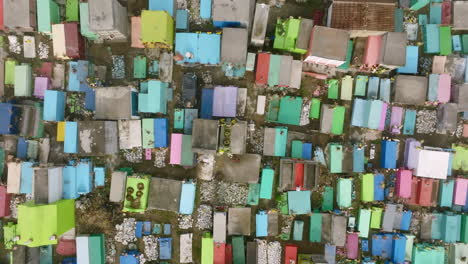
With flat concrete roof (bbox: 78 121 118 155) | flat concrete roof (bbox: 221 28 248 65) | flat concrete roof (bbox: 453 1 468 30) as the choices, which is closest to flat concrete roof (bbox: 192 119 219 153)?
flat concrete roof (bbox: 221 28 248 65)

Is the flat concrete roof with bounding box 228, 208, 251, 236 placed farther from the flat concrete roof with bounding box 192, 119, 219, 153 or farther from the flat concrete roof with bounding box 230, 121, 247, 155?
the flat concrete roof with bounding box 192, 119, 219, 153

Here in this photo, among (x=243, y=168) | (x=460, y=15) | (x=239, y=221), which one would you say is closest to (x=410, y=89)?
(x=460, y=15)

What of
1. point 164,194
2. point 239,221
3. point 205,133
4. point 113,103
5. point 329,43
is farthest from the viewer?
point 239,221

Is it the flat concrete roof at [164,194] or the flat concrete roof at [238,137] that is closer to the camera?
the flat concrete roof at [238,137]

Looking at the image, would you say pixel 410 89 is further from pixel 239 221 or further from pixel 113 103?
pixel 113 103

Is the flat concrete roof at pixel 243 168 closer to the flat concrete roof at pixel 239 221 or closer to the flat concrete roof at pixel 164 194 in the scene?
the flat concrete roof at pixel 239 221

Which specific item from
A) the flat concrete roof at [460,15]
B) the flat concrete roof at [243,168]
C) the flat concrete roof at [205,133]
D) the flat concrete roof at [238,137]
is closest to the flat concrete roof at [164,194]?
the flat concrete roof at [205,133]

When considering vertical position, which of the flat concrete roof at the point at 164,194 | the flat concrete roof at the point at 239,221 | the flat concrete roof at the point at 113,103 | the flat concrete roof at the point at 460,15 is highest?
the flat concrete roof at the point at 460,15

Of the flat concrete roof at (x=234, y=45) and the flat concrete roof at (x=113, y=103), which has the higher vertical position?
the flat concrete roof at (x=234, y=45)

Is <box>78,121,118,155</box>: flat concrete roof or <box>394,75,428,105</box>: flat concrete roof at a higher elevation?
<box>394,75,428,105</box>: flat concrete roof

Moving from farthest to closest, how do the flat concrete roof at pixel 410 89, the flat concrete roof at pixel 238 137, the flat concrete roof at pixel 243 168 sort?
the flat concrete roof at pixel 410 89 → the flat concrete roof at pixel 243 168 → the flat concrete roof at pixel 238 137

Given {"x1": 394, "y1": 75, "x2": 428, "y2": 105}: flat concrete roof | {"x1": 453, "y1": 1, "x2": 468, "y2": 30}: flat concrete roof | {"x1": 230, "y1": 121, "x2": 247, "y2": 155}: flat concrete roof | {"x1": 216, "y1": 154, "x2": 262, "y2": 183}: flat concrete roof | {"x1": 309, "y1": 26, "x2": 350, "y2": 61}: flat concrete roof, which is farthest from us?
{"x1": 453, "y1": 1, "x2": 468, "y2": 30}: flat concrete roof

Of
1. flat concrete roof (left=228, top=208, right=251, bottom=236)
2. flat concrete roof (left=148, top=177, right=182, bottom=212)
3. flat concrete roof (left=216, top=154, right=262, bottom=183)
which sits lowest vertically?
flat concrete roof (left=228, top=208, right=251, bottom=236)
